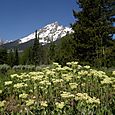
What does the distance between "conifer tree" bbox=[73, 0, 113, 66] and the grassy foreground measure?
29208 millimetres

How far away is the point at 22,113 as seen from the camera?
232 inches

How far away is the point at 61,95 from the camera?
19.5 feet

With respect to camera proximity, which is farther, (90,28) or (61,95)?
(90,28)

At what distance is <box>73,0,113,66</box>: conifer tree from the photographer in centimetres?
3788

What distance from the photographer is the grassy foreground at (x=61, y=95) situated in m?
5.86

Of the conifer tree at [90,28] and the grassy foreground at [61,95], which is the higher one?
→ the conifer tree at [90,28]

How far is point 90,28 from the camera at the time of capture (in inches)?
1512

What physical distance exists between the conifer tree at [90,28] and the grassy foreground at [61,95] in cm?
2921

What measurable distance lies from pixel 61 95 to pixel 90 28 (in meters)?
32.9

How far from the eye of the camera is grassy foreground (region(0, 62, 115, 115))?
586cm

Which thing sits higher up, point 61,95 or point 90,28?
point 90,28

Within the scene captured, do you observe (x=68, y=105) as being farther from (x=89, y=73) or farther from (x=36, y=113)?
(x=89, y=73)

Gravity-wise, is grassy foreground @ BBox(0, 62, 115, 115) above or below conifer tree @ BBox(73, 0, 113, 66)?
below

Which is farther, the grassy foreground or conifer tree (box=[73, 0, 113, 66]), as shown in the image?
conifer tree (box=[73, 0, 113, 66])
